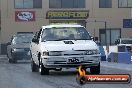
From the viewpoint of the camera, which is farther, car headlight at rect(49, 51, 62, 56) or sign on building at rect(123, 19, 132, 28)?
sign on building at rect(123, 19, 132, 28)

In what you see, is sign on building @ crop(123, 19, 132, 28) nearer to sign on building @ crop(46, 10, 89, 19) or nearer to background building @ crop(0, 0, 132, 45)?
background building @ crop(0, 0, 132, 45)

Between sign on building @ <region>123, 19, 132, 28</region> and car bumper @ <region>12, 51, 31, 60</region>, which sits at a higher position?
sign on building @ <region>123, 19, 132, 28</region>

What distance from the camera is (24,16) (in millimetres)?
58438

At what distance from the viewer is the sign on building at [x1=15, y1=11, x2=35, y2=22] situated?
58250 millimetres

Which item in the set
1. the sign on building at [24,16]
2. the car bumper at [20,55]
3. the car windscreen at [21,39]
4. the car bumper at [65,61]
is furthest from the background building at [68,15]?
the car bumper at [65,61]

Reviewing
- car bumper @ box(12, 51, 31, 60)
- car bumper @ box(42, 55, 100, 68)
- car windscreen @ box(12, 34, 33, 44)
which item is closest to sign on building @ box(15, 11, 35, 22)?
car windscreen @ box(12, 34, 33, 44)

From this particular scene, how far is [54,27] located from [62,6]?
43384 millimetres

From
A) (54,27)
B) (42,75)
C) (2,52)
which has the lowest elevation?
(2,52)

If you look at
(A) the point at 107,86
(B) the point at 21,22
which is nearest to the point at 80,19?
(B) the point at 21,22

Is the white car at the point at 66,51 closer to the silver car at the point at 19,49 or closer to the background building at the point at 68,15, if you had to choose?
the silver car at the point at 19,49

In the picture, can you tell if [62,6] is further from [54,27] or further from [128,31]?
[54,27]

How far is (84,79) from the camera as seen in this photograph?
4348mm

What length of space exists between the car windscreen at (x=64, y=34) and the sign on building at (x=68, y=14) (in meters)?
42.7

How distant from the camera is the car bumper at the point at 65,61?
1501 cm
